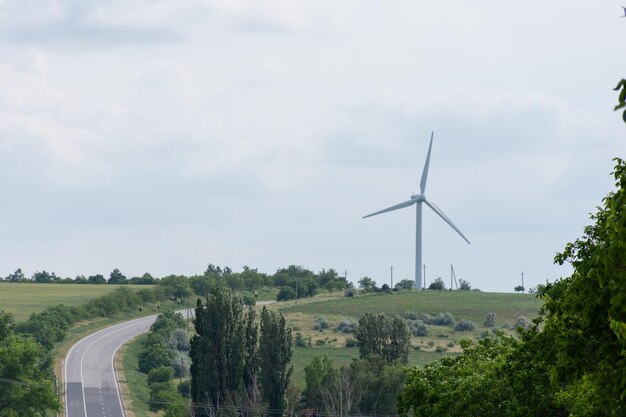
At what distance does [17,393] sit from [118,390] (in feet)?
82.4

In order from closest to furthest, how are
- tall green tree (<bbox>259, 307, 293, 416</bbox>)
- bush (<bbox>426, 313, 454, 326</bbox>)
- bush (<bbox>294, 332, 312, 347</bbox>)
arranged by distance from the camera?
tall green tree (<bbox>259, 307, 293, 416</bbox>) < bush (<bbox>294, 332, 312, 347</bbox>) < bush (<bbox>426, 313, 454, 326</bbox>)

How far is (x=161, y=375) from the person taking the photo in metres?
158

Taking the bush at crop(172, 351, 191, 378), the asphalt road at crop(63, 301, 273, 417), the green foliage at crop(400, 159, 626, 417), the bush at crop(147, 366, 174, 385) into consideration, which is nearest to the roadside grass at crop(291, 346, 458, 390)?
the bush at crop(172, 351, 191, 378)

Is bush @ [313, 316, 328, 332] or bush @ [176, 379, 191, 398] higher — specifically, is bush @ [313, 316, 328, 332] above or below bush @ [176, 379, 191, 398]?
above

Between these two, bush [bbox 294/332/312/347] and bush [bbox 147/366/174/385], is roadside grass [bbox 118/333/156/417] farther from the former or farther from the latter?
bush [bbox 294/332/312/347]

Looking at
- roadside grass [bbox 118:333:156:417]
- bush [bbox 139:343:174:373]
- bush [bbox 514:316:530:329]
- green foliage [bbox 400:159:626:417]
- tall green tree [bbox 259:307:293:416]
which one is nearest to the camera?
green foliage [bbox 400:159:626:417]

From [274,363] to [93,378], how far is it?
1740 inches

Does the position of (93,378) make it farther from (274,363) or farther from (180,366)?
(274,363)

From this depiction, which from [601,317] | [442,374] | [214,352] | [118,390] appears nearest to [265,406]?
[214,352]

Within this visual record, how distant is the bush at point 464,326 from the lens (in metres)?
190

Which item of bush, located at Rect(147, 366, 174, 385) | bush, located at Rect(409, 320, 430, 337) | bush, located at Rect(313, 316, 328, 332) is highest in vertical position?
bush, located at Rect(313, 316, 328, 332)

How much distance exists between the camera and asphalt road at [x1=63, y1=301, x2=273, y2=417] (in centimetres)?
14488

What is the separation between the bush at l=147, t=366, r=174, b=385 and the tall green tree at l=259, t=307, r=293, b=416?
33519 mm

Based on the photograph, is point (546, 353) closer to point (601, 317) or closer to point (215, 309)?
point (601, 317)
